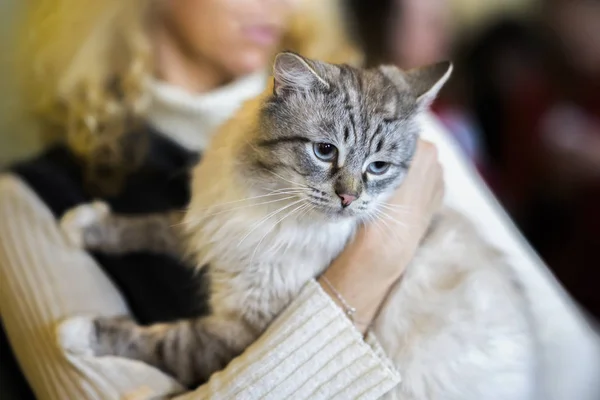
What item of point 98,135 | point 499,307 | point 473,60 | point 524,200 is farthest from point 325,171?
point 473,60

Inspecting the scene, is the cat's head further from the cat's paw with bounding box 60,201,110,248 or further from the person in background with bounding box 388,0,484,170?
the person in background with bounding box 388,0,484,170

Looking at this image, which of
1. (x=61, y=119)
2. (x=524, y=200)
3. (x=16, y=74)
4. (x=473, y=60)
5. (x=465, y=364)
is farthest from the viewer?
(x=473, y=60)

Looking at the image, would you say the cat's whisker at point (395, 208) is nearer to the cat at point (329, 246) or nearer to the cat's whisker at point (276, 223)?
the cat at point (329, 246)

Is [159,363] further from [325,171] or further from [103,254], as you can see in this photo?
[325,171]

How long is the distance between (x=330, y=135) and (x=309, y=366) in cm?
49

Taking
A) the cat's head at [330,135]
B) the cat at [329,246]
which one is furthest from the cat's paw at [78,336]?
the cat's head at [330,135]

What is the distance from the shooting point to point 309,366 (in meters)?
1.05

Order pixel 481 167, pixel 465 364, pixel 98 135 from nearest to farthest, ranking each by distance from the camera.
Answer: pixel 465 364 → pixel 98 135 → pixel 481 167

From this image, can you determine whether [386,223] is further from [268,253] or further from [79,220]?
[79,220]

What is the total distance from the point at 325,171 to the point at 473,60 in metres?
3.04

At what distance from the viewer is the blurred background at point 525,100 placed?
2.72 metres

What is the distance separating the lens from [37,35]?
184 cm

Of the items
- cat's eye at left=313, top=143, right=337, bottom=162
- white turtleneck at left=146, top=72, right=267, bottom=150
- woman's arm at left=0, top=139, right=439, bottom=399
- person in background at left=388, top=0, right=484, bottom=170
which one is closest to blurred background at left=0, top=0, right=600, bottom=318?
person in background at left=388, top=0, right=484, bottom=170

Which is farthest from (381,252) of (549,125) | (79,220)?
(549,125)
